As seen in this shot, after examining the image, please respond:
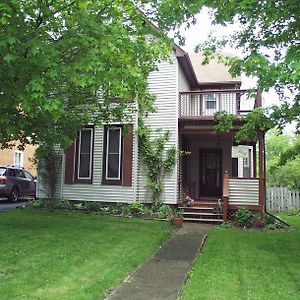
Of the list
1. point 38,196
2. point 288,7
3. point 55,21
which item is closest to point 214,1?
point 288,7

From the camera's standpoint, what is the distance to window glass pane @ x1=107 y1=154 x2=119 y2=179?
16.0 meters

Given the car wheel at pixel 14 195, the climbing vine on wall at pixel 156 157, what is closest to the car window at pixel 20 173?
the car wheel at pixel 14 195

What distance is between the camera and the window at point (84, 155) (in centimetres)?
1634

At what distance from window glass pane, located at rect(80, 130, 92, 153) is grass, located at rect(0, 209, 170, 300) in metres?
3.64

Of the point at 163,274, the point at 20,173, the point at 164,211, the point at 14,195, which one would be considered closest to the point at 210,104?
the point at 164,211

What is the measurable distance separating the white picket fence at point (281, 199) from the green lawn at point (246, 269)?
30.7ft

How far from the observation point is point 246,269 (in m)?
7.21

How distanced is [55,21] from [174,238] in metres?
6.35

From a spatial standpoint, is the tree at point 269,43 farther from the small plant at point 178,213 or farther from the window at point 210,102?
the window at point 210,102

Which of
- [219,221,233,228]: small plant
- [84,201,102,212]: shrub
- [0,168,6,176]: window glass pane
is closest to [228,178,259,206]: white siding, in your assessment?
[219,221,233,228]: small plant

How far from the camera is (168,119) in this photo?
15.6m

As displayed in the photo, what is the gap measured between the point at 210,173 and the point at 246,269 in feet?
40.3

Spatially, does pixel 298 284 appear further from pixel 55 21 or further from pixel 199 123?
pixel 199 123

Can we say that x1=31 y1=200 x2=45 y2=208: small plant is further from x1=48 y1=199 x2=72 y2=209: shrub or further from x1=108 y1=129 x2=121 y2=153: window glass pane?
x1=108 y1=129 x2=121 y2=153: window glass pane
